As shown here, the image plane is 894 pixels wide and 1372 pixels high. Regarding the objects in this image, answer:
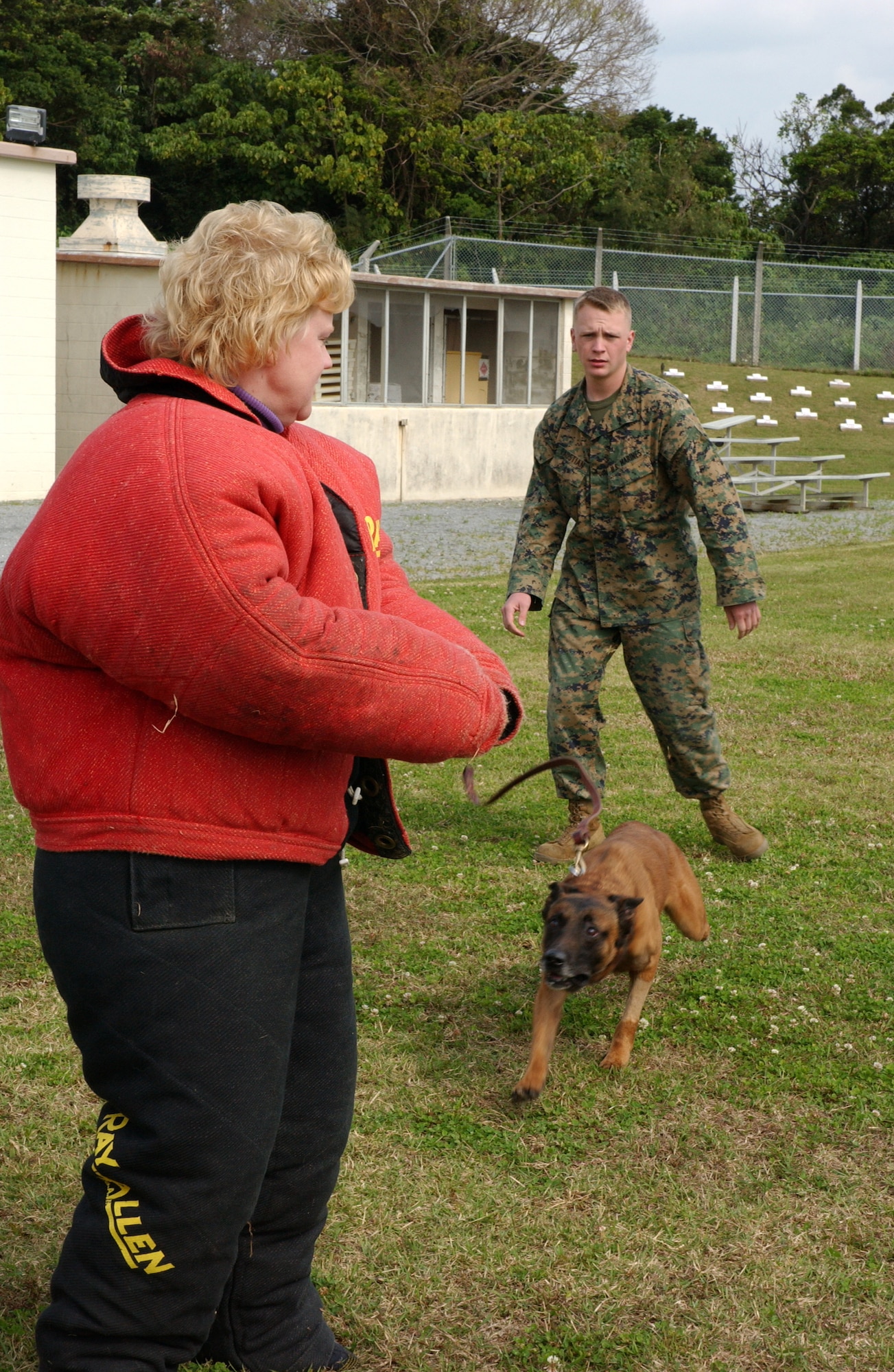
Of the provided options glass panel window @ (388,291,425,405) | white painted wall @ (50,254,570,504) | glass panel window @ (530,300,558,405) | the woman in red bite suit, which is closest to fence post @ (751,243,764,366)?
glass panel window @ (530,300,558,405)

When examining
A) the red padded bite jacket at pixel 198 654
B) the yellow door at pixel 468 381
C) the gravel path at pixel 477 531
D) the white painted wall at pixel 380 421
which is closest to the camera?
the red padded bite jacket at pixel 198 654

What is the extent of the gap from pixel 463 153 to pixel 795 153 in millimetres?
19316

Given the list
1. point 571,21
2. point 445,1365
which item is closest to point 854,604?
point 445,1365

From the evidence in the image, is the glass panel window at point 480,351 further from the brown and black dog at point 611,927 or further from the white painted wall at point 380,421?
the brown and black dog at point 611,927

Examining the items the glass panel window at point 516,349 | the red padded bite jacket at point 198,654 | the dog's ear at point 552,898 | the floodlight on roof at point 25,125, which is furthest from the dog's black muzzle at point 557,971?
the glass panel window at point 516,349

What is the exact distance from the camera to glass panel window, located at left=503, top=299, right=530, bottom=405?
28.0 meters

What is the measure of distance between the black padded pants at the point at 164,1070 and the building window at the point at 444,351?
23738 millimetres

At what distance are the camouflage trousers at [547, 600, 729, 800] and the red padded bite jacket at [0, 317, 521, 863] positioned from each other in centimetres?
374

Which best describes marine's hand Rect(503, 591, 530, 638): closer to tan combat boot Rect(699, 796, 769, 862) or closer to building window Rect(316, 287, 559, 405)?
tan combat boot Rect(699, 796, 769, 862)

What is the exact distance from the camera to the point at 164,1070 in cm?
205

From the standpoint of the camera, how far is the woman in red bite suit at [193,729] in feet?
6.22

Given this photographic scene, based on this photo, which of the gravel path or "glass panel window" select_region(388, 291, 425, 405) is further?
Answer: "glass panel window" select_region(388, 291, 425, 405)

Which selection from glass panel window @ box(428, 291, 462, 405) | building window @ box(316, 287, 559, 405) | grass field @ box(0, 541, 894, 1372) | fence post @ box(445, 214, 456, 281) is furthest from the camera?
fence post @ box(445, 214, 456, 281)

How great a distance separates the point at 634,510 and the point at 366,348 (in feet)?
71.4
